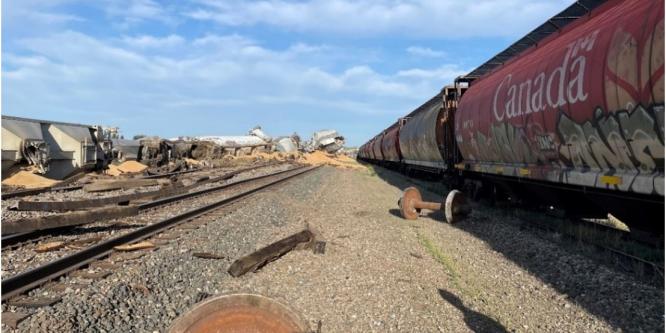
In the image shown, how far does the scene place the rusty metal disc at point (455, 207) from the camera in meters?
11.2

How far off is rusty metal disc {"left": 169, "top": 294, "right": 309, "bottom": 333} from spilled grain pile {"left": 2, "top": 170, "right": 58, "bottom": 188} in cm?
1811

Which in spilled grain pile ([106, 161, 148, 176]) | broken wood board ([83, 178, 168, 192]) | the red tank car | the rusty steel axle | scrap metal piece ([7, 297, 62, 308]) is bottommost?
scrap metal piece ([7, 297, 62, 308])

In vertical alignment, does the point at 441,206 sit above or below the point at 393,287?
above

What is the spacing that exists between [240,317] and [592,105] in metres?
5.79

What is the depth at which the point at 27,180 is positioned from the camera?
18625 mm

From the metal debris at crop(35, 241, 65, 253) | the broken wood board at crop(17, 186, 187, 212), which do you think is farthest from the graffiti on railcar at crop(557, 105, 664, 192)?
the broken wood board at crop(17, 186, 187, 212)

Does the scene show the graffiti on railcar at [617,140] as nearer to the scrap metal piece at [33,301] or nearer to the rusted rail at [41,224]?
the scrap metal piece at [33,301]

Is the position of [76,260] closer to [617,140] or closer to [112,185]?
[617,140]

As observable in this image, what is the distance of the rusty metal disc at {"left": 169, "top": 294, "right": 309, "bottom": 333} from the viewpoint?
9.04 ft

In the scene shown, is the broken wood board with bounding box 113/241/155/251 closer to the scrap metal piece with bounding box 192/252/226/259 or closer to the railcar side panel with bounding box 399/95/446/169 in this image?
the scrap metal piece with bounding box 192/252/226/259

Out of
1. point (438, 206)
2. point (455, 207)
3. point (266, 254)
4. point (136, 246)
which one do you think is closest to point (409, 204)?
point (438, 206)

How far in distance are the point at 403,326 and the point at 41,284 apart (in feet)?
12.7

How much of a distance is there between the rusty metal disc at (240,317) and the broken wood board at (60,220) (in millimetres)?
6107

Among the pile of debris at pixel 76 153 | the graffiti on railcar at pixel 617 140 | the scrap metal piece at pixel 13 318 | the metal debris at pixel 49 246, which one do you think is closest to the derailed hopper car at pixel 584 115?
the graffiti on railcar at pixel 617 140
